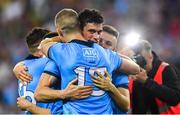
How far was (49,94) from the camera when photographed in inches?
237

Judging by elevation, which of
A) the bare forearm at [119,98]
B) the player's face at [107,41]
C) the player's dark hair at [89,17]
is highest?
the player's dark hair at [89,17]

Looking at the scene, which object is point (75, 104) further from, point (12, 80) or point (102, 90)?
point (12, 80)

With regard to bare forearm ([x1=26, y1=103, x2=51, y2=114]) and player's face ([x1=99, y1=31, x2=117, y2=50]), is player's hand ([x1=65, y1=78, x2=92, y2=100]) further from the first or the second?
player's face ([x1=99, y1=31, x2=117, y2=50])

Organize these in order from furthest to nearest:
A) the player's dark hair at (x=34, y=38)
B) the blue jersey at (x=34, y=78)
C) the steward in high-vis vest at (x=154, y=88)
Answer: the steward in high-vis vest at (x=154, y=88)
the player's dark hair at (x=34, y=38)
the blue jersey at (x=34, y=78)

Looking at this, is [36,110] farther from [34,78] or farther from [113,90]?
[113,90]

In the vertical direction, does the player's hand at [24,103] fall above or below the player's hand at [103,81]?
below

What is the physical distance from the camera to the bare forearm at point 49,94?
6007 millimetres

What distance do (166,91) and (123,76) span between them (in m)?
1.21

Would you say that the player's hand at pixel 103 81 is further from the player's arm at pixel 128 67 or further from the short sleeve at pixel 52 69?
the short sleeve at pixel 52 69

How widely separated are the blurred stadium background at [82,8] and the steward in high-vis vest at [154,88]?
4265 mm

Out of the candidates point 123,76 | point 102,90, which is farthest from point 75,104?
point 123,76

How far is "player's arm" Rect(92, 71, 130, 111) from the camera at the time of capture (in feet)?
19.9

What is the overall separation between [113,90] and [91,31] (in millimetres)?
584

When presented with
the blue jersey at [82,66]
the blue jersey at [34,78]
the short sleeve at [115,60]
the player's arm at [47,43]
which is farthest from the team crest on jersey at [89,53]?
the blue jersey at [34,78]
